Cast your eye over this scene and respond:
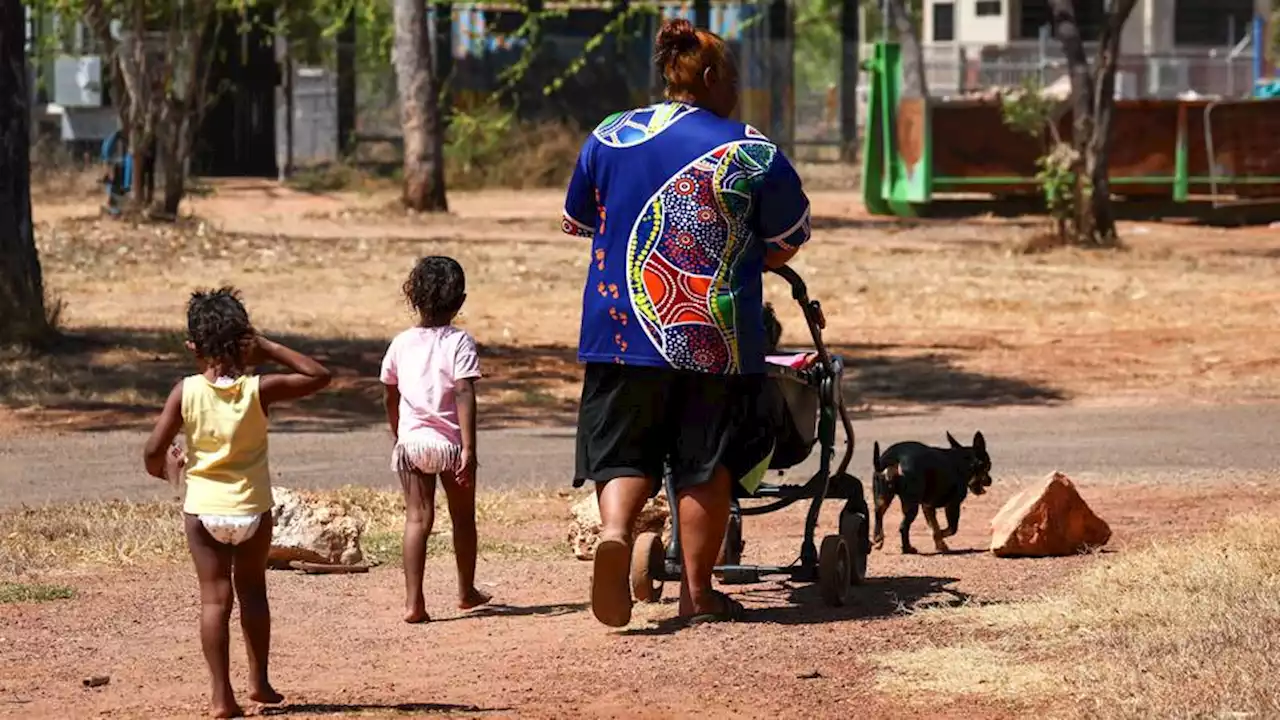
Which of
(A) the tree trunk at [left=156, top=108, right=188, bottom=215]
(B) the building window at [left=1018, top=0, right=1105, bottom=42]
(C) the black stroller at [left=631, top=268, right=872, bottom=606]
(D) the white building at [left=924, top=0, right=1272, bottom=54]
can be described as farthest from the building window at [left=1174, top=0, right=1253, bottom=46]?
(C) the black stroller at [left=631, top=268, right=872, bottom=606]

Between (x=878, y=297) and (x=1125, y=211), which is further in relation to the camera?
(x=1125, y=211)

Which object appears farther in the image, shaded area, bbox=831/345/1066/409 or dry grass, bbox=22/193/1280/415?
dry grass, bbox=22/193/1280/415

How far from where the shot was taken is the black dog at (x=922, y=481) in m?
8.28

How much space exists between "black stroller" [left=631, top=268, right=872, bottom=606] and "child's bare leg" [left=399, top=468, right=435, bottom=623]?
68 cm

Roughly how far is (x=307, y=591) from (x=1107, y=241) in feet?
61.8

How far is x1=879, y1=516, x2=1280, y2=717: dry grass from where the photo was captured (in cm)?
572

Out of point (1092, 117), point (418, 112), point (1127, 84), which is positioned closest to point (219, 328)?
point (1092, 117)

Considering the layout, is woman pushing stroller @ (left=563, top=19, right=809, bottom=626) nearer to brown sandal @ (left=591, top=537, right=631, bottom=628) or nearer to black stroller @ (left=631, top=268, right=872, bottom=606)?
brown sandal @ (left=591, top=537, right=631, bottom=628)

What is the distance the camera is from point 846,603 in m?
7.42

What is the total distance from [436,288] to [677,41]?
1.11m

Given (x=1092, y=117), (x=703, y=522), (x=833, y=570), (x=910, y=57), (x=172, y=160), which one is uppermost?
(x=910, y=57)

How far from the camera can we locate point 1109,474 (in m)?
11.3

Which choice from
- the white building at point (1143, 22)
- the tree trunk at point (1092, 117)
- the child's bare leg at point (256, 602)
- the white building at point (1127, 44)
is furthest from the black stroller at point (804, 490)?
the white building at point (1143, 22)

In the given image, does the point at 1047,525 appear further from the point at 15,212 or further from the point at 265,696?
the point at 15,212
